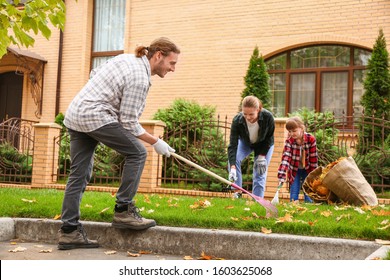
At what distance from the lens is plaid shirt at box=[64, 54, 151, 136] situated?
4.31 meters

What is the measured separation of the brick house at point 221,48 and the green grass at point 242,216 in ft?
21.7

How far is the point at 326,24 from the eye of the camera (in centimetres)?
1196

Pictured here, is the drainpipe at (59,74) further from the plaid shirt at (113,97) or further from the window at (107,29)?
the plaid shirt at (113,97)

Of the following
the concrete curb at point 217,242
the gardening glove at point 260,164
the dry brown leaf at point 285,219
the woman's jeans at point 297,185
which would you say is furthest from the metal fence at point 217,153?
the concrete curb at point 217,242

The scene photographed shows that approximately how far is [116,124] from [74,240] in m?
1.09

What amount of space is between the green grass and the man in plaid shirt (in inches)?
43.1

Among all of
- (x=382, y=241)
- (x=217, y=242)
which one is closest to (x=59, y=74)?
(x=217, y=242)

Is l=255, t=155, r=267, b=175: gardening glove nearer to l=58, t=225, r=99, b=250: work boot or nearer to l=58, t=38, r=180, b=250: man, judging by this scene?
l=58, t=38, r=180, b=250: man

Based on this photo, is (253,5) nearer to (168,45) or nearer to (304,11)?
(304,11)

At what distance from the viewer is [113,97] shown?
4.38 metres

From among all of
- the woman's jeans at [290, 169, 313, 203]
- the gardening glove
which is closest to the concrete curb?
the gardening glove

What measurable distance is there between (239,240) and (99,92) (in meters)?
1.72

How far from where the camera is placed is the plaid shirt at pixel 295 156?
7.05 m
